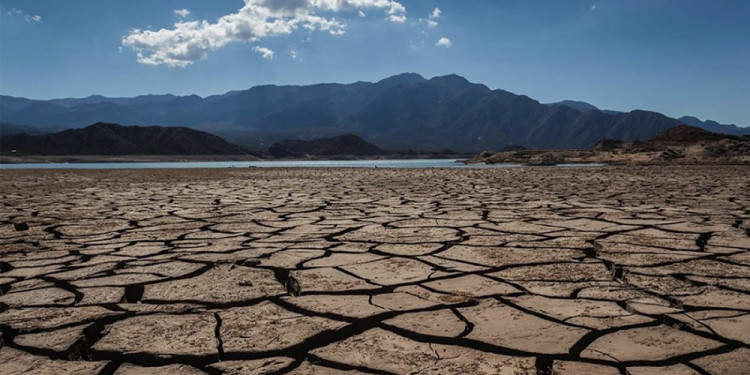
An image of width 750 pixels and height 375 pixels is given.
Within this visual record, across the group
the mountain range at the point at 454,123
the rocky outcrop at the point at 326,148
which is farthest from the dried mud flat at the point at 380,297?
the mountain range at the point at 454,123

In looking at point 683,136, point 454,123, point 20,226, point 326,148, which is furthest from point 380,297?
point 454,123

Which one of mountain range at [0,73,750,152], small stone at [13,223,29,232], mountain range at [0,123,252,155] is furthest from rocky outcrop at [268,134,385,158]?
small stone at [13,223,29,232]

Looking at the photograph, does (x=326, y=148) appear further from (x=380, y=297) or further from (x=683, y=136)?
(x=380, y=297)

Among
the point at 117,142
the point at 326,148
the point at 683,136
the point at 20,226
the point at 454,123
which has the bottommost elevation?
the point at 20,226

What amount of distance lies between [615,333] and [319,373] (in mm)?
983

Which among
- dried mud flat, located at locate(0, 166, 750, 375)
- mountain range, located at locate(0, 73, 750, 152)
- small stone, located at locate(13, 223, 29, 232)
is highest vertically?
mountain range, located at locate(0, 73, 750, 152)

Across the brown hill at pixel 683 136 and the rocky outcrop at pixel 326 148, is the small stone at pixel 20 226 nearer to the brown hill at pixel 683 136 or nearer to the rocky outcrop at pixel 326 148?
the brown hill at pixel 683 136

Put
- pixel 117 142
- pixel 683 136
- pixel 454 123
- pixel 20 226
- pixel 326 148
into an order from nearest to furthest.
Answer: pixel 20 226, pixel 683 136, pixel 117 142, pixel 326 148, pixel 454 123

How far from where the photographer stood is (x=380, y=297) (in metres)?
2.14

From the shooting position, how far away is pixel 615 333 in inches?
67.1

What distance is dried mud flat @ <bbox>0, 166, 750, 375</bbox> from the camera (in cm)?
153

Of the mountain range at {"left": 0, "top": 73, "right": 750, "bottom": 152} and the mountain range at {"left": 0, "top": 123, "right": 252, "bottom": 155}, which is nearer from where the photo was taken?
the mountain range at {"left": 0, "top": 123, "right": 252, "bottom": 155}

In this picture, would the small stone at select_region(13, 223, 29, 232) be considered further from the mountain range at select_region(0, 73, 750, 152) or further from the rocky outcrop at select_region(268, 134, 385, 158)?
the mountain range at select_region(0, 73, 750, 152)

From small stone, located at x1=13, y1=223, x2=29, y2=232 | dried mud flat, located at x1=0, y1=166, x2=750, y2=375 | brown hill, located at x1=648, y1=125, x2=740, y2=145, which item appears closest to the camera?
dried mud flat, located at x1=0, y1=166, x2=750, y2=375
